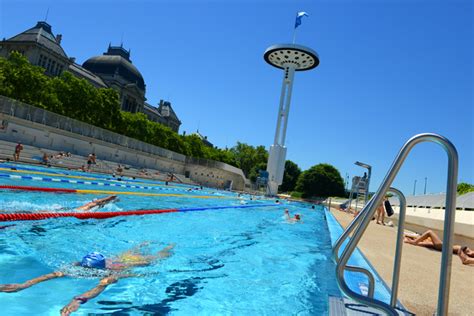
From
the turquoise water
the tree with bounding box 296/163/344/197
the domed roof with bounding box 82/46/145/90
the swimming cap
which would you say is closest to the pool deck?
the turquoise water

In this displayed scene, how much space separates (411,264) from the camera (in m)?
5.15

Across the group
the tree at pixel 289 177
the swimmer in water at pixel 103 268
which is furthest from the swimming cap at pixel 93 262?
the tree at pixel 289 177

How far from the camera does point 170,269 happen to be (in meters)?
4.81

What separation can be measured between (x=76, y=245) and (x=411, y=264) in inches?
203

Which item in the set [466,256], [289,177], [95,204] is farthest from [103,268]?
[289,177]

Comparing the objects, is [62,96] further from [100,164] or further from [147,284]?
[147,284]

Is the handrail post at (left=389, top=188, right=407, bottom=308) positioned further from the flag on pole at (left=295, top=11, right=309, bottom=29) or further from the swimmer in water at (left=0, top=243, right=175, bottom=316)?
the flag on pole at (left=295, top=11, right=309, bottom=29)

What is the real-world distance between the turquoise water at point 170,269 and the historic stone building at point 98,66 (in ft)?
179

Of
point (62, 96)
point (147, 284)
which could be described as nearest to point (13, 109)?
point (62, 96)

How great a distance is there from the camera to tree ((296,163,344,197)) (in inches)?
2785

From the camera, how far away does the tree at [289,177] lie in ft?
264

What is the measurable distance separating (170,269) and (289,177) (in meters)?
76.4

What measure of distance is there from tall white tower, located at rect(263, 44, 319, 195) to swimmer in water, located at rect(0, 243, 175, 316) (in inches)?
1644

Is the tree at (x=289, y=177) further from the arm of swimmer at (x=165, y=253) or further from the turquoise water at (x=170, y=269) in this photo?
the arm of swimmer at (x=165, y=253)
